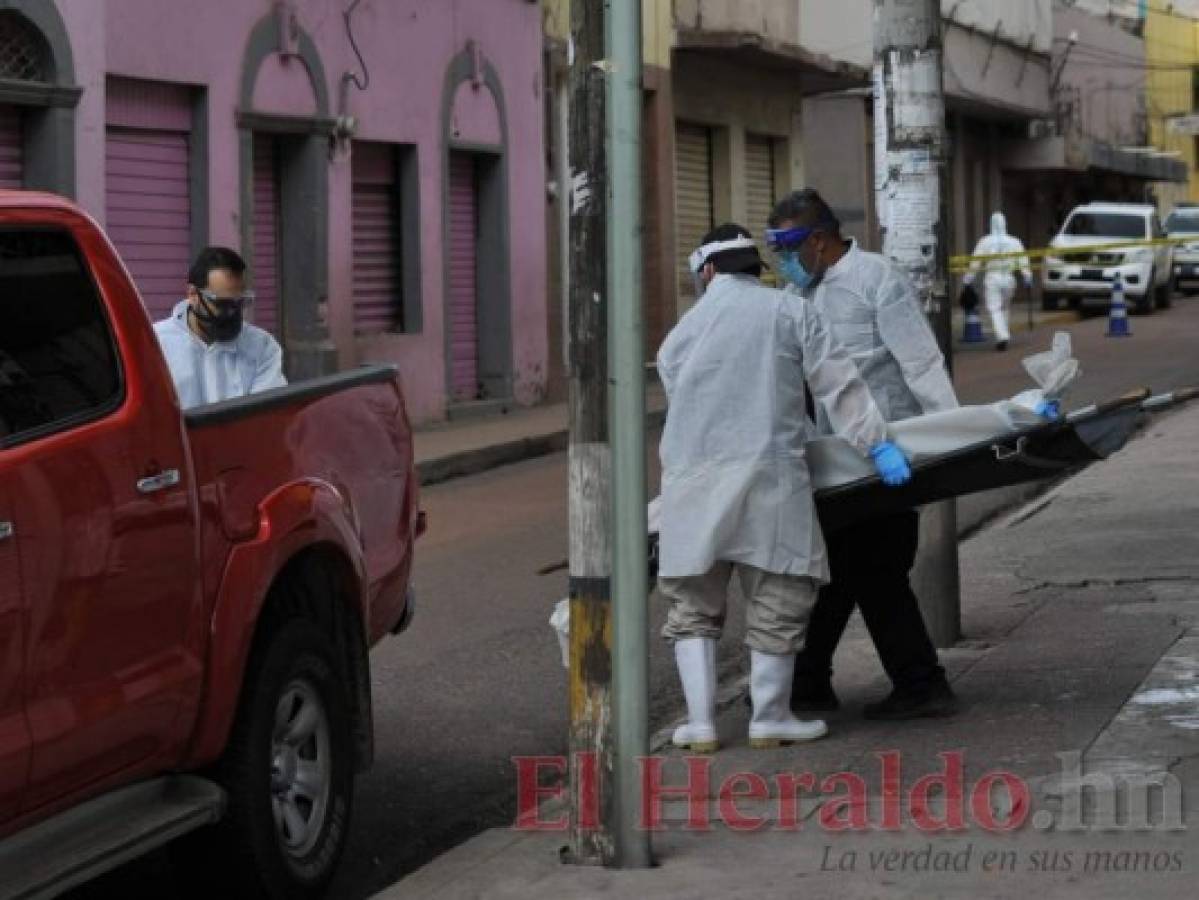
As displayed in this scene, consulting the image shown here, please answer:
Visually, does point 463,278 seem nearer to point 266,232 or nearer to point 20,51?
point 266,232

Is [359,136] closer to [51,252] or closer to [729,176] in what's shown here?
[729,176]

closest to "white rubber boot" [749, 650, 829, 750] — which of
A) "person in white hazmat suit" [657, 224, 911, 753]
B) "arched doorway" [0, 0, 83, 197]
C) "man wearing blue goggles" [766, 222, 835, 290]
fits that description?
Result: "person in white hazmat suit" [657, 224, 911, 753]

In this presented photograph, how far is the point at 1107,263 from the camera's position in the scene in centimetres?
4200

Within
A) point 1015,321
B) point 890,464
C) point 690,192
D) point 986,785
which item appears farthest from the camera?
point 1015,321

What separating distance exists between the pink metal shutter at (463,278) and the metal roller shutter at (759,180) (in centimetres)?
933

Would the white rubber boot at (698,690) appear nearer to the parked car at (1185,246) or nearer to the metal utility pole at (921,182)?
the metal utility pole at (921,182)

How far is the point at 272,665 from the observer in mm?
6562

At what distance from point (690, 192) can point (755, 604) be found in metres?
24.8

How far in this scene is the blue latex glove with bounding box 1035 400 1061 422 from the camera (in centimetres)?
853

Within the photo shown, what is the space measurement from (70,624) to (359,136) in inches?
692

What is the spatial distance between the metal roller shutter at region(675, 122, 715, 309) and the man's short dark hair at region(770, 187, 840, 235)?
22187 millimetres

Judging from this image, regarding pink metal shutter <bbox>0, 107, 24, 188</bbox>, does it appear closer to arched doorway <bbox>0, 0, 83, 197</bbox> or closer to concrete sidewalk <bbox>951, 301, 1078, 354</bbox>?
arched doorway <bbox>0, 0, 83, 197</bbox>

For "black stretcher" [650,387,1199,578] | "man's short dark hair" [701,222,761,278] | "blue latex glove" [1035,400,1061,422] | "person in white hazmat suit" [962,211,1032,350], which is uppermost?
"person in white hazmat suit" [962,211,1032,350]

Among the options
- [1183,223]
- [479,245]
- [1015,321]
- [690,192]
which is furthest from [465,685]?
[1183,223]
